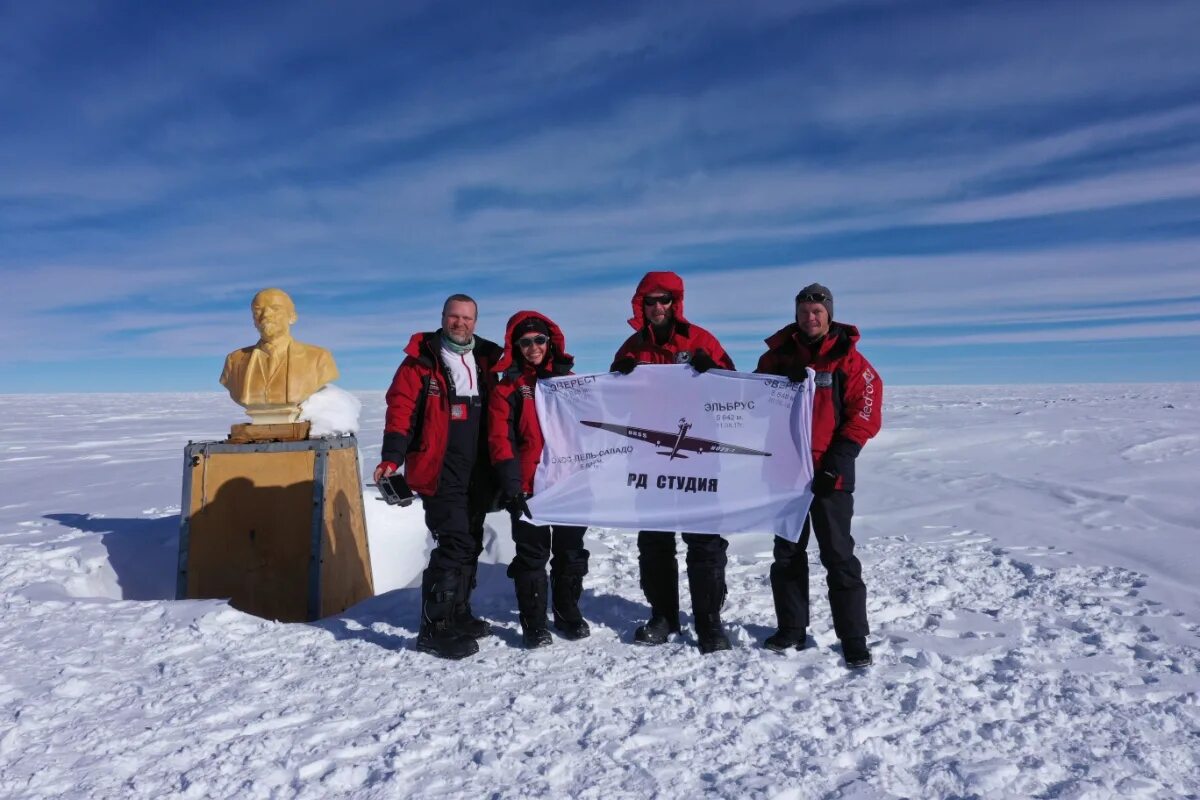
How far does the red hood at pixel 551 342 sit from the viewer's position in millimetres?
4324

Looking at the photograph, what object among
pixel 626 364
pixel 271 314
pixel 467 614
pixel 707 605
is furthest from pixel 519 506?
pixel 271 314

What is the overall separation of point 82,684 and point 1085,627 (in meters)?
5.67

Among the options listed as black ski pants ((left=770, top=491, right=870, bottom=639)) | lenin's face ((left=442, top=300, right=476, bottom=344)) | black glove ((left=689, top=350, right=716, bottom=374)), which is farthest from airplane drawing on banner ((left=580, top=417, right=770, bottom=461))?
lenin's face ((left=442, top=300, right=476, bottom=344))

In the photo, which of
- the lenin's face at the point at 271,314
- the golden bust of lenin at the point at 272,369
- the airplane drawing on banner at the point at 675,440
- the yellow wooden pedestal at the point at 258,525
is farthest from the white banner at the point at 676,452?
the lenin's face at the point at 271,314

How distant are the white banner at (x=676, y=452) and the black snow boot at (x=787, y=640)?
57 centimetres

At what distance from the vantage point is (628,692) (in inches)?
141

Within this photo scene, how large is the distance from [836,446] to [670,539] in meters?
1.22

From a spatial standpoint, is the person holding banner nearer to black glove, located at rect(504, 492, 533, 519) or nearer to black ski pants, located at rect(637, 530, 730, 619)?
black glove, located at rect(504, 492, 533, 519)

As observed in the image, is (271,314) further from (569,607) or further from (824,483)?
(824,483)

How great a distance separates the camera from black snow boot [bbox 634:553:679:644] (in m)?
A: 4.41

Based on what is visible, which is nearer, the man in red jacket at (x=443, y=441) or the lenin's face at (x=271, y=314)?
the man in red jacket at (x=443, y=441)

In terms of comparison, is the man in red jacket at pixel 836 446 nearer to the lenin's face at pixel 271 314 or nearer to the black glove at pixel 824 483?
the black glove at pixel 824 483

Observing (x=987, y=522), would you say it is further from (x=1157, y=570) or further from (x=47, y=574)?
(x=47, y=574)

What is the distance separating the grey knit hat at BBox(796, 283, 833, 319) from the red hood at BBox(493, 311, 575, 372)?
1.47 m
